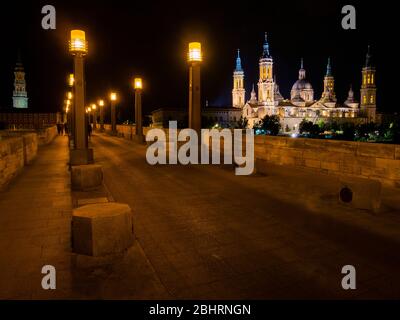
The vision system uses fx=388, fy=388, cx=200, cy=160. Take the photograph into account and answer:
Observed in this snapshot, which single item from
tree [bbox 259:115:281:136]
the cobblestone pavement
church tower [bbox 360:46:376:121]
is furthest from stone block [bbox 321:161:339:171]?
church tower [bbox 360:46:376:121]

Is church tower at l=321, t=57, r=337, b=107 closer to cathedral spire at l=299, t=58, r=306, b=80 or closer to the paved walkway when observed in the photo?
cathedral spire at l=299, t=58, r=306, b=80

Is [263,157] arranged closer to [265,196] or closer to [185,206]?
[265,196]

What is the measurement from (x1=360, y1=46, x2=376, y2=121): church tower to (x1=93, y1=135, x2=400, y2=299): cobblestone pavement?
147 metres

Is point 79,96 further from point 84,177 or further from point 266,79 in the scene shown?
point 266,79

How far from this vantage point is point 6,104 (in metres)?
154

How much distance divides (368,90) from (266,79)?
129 ft

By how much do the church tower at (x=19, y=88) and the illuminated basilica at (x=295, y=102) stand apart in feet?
262

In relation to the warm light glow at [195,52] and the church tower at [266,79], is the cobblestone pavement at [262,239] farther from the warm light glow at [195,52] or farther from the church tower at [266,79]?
the church tower at [266,79]

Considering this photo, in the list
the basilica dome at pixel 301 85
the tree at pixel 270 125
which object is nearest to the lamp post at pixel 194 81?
the tree at pixel 270 125

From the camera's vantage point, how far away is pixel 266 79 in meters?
139

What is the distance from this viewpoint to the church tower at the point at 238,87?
480ft

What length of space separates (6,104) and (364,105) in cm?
14001

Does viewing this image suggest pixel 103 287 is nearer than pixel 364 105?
Yes
